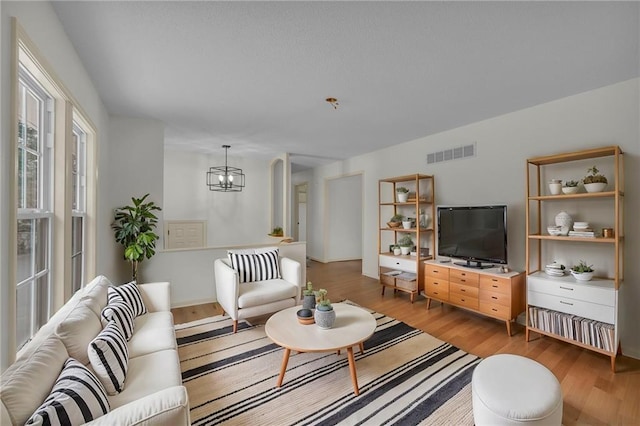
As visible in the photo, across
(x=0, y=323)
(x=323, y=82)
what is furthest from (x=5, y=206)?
(x=323, y=82)

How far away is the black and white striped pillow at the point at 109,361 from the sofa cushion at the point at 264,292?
1428 mm

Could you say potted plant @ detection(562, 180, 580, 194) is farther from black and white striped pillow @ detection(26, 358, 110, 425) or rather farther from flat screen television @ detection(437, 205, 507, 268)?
black and white striped pillow @ detection(26, 358, 110, 425)

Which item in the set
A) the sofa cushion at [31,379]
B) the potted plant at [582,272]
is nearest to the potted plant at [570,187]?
the potted plant at [582,272]

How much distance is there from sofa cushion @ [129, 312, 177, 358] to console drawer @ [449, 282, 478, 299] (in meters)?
3.06

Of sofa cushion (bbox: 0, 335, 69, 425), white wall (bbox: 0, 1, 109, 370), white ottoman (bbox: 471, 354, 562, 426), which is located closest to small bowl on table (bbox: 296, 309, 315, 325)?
white ottoman (bbox: 471, 354, 562, 426)

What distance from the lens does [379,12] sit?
1.62 metres

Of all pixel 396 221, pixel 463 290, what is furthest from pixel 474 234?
pixel 396 221

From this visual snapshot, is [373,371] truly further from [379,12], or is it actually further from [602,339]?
[379,12]

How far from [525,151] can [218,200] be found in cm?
538

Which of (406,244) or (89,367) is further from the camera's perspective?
(406,244)

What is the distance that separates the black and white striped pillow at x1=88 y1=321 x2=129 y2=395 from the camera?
1.38m

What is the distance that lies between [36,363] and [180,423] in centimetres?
62

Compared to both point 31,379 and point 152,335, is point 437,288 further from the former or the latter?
point 31,379

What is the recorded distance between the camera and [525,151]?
3.16 meters
